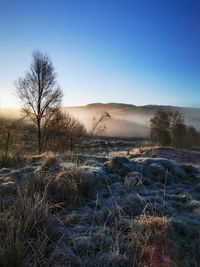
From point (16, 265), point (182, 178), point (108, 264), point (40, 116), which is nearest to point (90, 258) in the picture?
point (108, 264)

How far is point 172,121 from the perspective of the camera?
49594 mm

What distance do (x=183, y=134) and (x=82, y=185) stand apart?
47156 mm

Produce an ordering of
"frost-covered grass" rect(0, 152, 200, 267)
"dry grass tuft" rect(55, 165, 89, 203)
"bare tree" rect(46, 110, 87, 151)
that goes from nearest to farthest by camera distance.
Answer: "frost-covered grass" rect(0, 152, 200, 267) → "dry grass tuft" rect(55, 165, 89, 203) → "bare tree" rect(46, 110, 87, 151)

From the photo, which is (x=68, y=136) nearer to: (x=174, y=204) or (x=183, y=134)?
(x=174, y=204)

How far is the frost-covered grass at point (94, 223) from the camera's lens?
9.93 ft

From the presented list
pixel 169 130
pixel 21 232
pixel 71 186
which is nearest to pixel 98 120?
pixel 71 186

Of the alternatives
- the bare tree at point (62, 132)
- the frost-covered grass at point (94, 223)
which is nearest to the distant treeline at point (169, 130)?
the bare tree at point (62, 132)

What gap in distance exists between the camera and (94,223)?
4000 mm

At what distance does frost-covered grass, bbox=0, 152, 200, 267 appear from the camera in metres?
3.03

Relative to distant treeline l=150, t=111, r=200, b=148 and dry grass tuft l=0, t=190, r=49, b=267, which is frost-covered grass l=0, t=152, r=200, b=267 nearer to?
dry grass tuft l=0, t=190, r=49, b=267

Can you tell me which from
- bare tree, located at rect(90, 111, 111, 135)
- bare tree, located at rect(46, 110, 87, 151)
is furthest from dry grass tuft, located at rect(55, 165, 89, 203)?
bare tree, located at rect(90, 111, 111, 135)

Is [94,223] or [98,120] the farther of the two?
[98,120]

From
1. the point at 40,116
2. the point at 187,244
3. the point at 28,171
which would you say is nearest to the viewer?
the point at 187,244

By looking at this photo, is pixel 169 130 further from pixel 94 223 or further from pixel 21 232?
pixel 21 232
